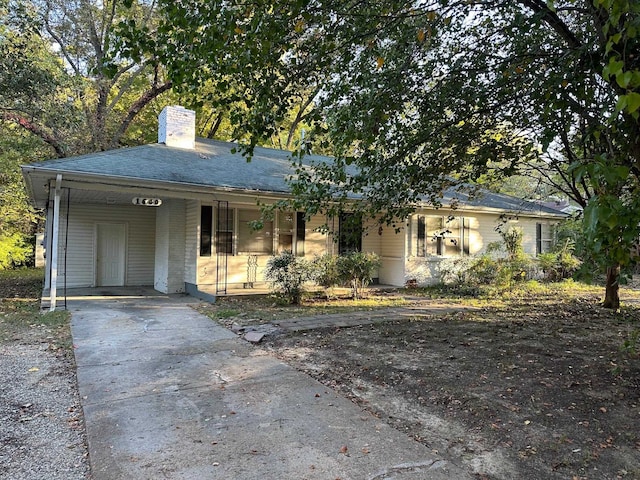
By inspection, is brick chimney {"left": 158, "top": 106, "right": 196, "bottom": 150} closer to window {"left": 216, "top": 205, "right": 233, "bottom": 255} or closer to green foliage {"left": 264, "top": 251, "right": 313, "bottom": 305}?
window {"left": 216, "top": 205, "right": 233, "bottom": 255}

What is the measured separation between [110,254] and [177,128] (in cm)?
420

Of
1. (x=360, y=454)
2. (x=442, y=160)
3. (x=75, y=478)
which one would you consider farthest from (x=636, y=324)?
(x=75, y=478)

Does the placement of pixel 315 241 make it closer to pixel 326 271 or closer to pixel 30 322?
pixel 326 271

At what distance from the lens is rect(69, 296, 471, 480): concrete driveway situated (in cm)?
276

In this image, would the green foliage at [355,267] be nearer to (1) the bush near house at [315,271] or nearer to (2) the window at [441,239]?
(1) the bush near house at [315,271]

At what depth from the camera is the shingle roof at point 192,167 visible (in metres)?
8.46

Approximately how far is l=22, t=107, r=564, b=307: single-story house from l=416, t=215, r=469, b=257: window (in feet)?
0.11

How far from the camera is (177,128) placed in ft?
40.6

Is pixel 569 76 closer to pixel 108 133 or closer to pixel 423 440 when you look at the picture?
pixel 423 440

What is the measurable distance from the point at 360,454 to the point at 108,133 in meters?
19.5

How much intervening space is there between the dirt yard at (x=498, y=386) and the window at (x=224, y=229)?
15.4 feet

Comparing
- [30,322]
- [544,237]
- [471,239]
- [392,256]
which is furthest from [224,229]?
[544,237]

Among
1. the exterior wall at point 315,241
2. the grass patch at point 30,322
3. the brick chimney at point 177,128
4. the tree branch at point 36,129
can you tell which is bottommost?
the grass patch at point 30,322

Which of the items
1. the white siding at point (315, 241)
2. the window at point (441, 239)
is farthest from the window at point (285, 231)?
the window at point (441, 239)
